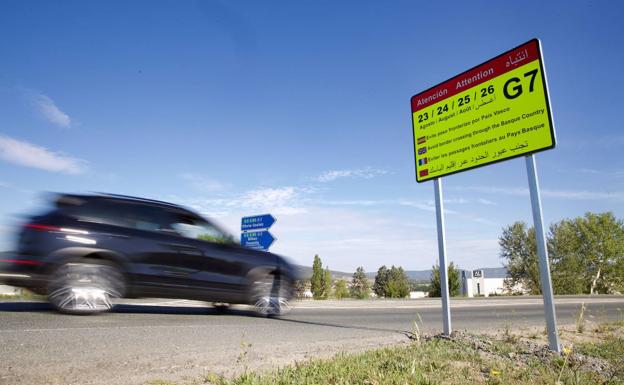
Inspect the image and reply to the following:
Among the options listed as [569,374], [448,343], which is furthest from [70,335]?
[569,374]

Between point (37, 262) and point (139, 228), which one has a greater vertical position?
point (139, 228)

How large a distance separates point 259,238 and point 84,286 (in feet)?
33.0

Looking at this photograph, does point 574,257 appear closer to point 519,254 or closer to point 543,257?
point 519,254

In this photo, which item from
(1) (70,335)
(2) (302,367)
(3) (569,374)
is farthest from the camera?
(1) (70,335)

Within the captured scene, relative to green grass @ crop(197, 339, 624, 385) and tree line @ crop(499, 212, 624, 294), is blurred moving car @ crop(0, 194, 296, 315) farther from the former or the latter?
tree line @ crop(499, 212, 624, 294)

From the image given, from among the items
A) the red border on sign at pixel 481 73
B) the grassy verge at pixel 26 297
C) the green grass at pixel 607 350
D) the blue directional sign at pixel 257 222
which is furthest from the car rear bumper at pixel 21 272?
the blue directional sign at pixel 257 222

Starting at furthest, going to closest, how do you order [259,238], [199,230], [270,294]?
[259,238] → [270,294] → [199,230]

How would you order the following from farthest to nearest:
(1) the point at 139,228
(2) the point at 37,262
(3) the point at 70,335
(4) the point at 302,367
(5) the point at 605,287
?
(5) the point at 605,287
(1) the point at 139,228
(2) the point at 37,262
(3) the point at 70,335
(4) the point at 302,367

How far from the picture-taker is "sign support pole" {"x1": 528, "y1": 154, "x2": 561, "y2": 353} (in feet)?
15.8

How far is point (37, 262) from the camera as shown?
18.5ft

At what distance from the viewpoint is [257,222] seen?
53.2 feet

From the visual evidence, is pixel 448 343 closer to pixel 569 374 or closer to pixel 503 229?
pixel 569 374

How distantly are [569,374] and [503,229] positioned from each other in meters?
64.8

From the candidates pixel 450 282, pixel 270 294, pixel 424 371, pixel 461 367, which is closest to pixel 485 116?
pixel 461 367
